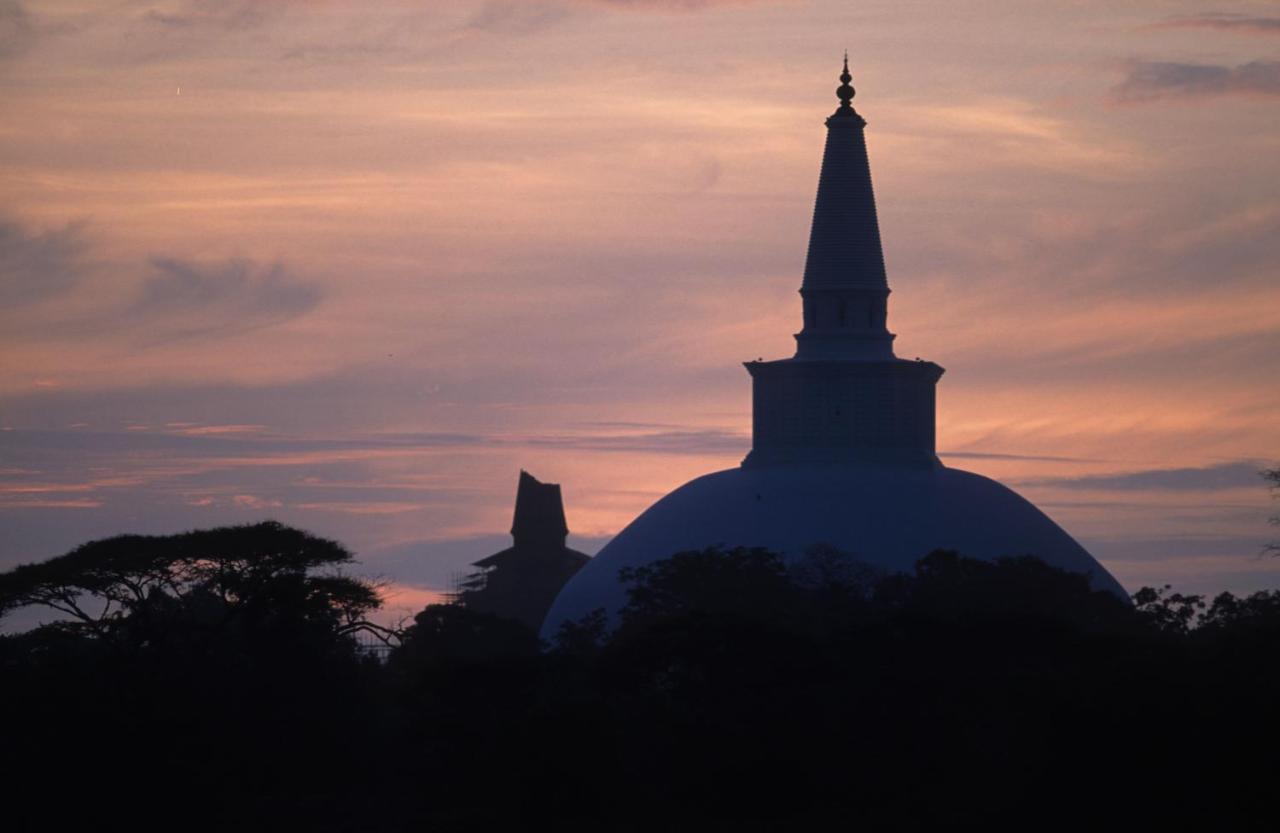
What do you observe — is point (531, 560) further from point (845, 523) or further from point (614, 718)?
point (614, 718)

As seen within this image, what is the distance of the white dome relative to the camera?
104438 mm

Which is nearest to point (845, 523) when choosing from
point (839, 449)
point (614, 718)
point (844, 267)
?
point (839, 449)

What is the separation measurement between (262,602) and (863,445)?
34881 millimetres

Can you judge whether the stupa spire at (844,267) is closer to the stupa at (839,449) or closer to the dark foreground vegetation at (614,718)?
the stupa at (839,449)

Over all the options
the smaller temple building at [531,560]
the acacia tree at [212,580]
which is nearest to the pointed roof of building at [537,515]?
the smaller temple building at [531,560]

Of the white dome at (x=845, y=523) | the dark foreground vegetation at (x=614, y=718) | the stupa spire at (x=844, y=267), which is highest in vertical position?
the stupa spire at (x=844, y=267)

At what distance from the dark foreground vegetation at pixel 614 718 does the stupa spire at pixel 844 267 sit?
27.8 meters

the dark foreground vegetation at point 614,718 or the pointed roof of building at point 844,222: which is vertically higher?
the pointed roof of building at point 844,222

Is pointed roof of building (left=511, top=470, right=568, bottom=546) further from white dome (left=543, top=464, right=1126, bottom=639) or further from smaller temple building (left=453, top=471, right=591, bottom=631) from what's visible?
white dome (left=543, top=464, right=1126, bottom=639)

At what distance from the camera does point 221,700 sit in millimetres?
73312

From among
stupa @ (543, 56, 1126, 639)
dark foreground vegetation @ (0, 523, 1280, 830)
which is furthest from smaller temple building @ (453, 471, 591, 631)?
dark foreground vegetation @ (0, 523, 1280, 830)

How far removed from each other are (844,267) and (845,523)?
35.9 ft

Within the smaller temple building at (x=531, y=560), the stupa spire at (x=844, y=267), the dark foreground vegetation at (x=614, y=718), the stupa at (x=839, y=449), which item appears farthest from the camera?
the smaller temple building at (x=531, y=560)

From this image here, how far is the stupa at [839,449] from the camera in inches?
4186
